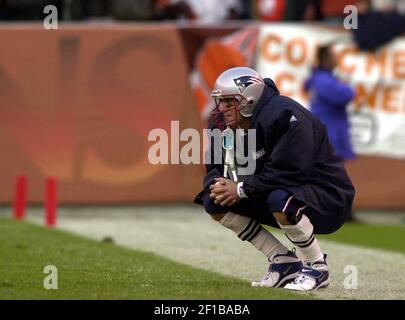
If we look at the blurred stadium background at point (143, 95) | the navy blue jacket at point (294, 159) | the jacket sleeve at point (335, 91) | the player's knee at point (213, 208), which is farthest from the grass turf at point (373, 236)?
the player's knee at point (213, 208)

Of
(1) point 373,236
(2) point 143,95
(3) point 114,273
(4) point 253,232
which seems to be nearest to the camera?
(4) point 253,232

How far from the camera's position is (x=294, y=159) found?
8.27 metres

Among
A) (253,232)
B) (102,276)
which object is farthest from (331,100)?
(102,276)

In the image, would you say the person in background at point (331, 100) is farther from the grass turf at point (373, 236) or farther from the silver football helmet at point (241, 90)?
the silver football helmet at point (241, 90)

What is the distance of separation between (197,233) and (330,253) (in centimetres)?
279

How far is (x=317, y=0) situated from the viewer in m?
18.4

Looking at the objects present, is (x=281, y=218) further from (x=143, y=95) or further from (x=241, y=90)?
(x=143, y=95)

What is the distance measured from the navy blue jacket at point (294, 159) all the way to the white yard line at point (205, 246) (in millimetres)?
700

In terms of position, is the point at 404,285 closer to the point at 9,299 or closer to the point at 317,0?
the point at 9,299

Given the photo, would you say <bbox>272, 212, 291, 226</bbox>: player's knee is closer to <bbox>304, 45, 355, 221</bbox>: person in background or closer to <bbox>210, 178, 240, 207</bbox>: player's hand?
<bbox>210, 178, 240, 207</bbox>: player's hand

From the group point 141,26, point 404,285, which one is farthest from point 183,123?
point 404,285

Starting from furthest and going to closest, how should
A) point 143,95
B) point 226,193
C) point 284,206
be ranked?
1. point 143,95
2. point 226,193
3. point 284,206

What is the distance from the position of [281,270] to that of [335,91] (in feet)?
24.8

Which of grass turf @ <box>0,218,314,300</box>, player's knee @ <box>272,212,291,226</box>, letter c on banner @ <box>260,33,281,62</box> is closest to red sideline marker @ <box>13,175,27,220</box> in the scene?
grass turf @ <box>0,218,314,300</box>
